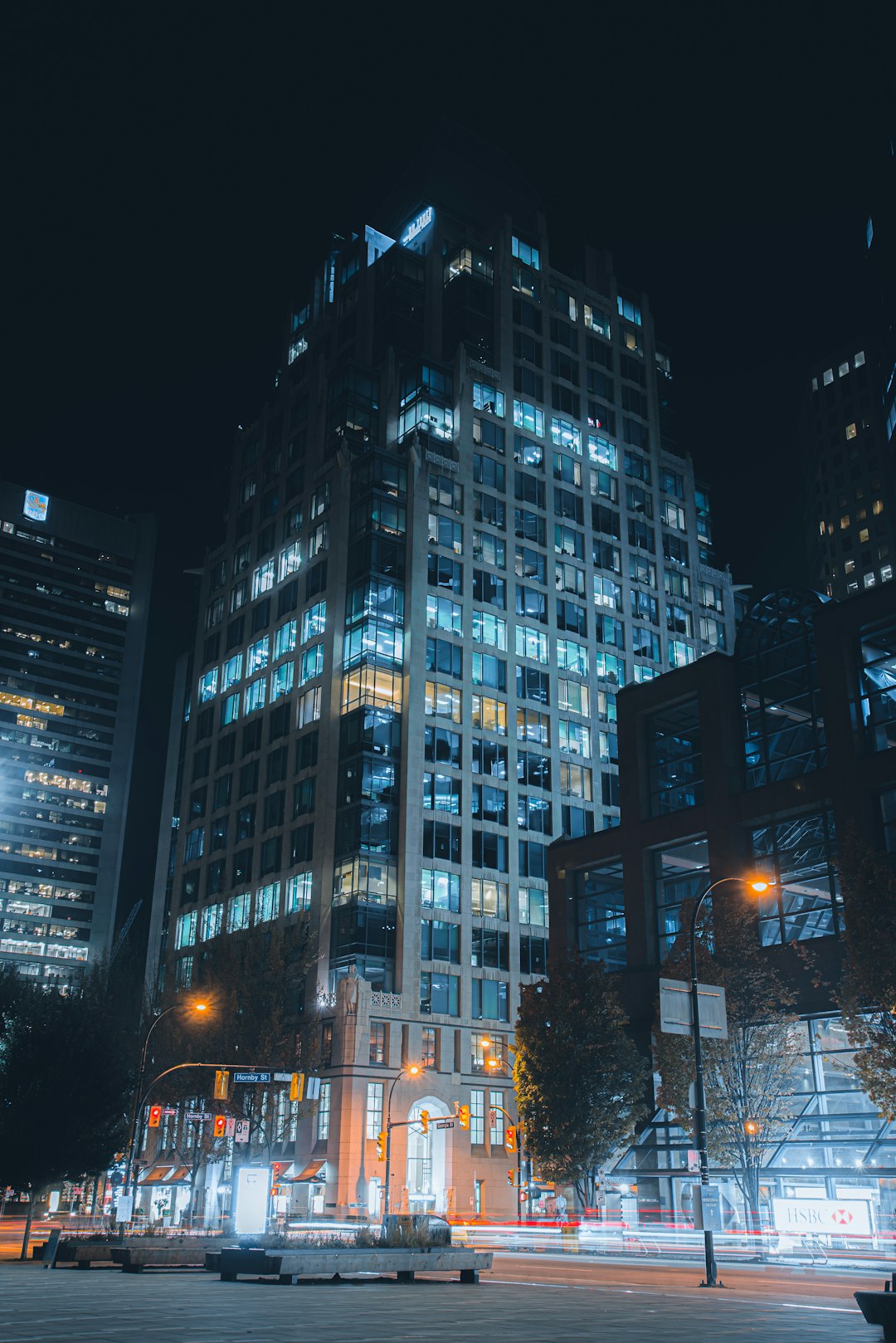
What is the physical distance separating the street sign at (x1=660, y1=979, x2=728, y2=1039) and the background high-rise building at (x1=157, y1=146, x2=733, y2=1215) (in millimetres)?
45435

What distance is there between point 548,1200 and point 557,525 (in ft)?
193

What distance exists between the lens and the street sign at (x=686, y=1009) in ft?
90.7

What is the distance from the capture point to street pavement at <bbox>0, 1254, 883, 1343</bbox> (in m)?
14.4

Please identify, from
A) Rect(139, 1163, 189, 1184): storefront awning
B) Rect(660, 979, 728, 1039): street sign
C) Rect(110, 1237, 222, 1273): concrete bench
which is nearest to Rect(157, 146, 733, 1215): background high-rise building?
Rect(139, 1163, 189, 1184): storefront awning

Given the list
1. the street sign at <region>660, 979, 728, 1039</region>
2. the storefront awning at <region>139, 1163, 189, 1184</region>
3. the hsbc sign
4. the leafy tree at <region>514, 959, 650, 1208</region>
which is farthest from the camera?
the storefront awning at <region>139, 1163, 189, 1184</region>

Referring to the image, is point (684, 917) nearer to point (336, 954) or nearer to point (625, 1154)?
point (625, 1154)

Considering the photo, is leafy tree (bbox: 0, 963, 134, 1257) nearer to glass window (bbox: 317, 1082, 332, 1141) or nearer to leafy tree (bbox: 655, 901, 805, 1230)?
leafy tree (bbox: 655, 901, 805, 1230)

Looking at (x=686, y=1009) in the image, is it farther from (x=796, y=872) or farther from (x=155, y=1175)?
(x=155, y=1175)

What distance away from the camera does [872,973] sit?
129 ft

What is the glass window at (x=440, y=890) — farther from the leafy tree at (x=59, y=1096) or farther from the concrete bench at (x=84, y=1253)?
the concrete bench at (x=84, y=1253)

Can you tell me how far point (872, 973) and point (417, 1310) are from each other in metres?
25.9

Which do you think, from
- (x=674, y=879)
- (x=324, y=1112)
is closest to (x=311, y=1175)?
(x=324, y=1112)

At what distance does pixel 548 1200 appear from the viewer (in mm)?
68562

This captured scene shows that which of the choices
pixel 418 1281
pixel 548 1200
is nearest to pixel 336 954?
pixel 548 1200
